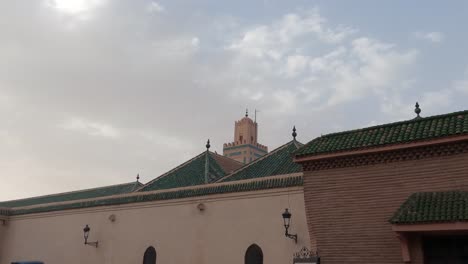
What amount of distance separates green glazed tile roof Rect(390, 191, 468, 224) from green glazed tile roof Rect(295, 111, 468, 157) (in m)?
1.24

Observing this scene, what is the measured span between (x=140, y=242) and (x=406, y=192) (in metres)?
11.4

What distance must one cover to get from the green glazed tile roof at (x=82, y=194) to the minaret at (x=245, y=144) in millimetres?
37048

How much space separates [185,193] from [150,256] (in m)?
2.88

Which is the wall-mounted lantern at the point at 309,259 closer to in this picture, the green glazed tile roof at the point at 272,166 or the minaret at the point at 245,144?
the green glazed tile roof at the point at 272,166

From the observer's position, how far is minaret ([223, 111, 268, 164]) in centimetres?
6575

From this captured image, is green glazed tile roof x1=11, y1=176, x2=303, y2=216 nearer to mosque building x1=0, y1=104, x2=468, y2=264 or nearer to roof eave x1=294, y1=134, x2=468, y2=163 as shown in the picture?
mosque building x1=0, y1=104, x2=468, y2=264

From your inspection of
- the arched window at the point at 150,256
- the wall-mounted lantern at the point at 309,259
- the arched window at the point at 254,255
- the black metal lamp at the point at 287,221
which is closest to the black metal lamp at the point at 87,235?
the arched window at the point at 150,256

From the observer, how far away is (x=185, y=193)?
57.5 feet

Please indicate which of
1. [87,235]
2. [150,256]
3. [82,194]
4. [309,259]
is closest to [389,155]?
[309,259]

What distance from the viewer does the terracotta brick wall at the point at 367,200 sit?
32.5 feet

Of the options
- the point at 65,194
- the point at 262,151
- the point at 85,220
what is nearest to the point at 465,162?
the point at 85,220

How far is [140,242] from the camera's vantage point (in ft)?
60.2

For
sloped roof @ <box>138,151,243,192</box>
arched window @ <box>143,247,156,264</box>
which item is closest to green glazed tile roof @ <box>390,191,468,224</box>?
sloped roof @ <box>138,151,243,192</box>

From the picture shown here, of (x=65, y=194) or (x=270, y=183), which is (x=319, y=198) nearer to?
(x=270, y=183)
